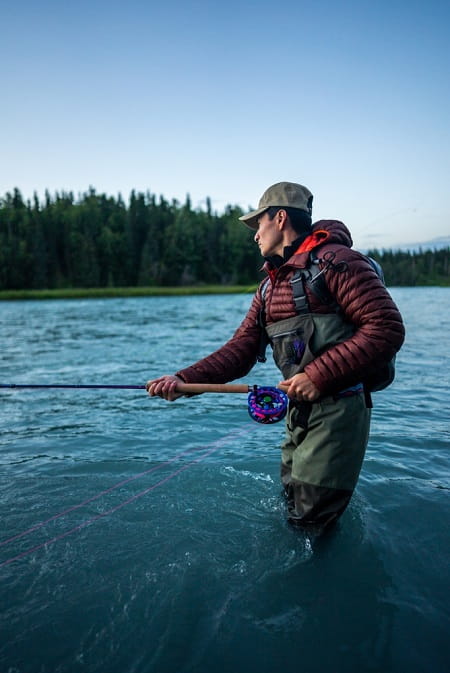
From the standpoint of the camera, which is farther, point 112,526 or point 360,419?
point 112,526

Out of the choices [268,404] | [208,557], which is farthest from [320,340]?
[208,557]

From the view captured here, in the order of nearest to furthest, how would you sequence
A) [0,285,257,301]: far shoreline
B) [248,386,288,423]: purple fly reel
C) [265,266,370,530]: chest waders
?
[265,266,370,530]: chest waders → [248,386,288,423]: purple fly reel → [0,285,257,301]: far shoreline

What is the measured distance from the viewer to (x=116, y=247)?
3996 inches

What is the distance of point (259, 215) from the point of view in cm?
371

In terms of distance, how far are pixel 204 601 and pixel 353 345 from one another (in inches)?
81.5

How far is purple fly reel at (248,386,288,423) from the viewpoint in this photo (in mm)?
3746

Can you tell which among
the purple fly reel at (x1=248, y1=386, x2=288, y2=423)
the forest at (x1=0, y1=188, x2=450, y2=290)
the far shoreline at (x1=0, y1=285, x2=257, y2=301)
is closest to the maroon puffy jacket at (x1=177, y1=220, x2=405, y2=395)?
the purple fly reel at (x1=248, y1=386, x2=288, y2=423)

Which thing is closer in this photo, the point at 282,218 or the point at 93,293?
the point at 282,218

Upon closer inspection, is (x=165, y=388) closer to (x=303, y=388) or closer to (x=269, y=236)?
(x=303, y=388)

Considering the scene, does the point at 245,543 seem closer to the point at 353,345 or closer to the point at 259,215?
the point at 353,345

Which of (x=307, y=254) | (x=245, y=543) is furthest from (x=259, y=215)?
(x=245, y=543)

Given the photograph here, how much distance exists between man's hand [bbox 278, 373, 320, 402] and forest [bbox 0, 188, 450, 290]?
9509cm

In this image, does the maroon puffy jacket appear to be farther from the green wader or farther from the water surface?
the water surface

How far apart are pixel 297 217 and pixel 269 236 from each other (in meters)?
0.26
